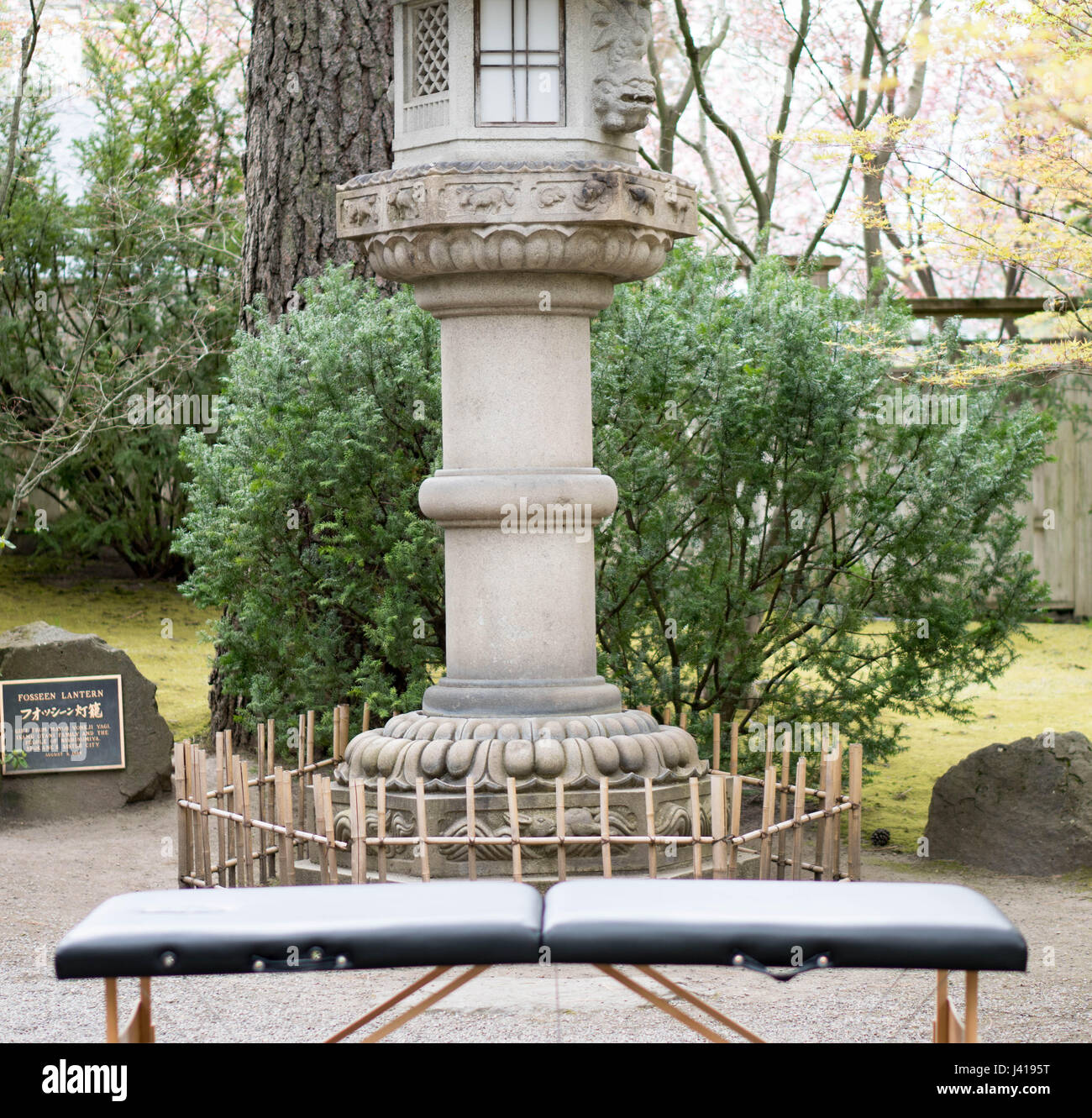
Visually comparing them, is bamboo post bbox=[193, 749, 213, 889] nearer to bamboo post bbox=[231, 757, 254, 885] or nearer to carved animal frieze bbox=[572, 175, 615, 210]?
bamboo post bbox=[231, 757, 254, 885]

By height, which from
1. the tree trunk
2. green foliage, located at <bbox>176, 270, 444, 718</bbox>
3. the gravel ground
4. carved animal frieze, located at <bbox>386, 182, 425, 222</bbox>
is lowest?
the gravel ground

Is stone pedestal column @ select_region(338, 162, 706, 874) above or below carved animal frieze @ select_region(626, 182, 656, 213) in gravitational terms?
below

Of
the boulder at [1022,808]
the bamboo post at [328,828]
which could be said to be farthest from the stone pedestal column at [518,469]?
the boulder at [1022,808]

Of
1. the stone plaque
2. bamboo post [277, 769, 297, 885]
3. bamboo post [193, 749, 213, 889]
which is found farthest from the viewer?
the stone plaque

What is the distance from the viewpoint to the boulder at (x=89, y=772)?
325 inches

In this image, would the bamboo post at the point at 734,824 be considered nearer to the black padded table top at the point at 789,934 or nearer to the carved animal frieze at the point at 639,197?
the black padded table top at the point at 789,934

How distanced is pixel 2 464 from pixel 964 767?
921cm

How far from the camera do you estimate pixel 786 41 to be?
49.2 ft

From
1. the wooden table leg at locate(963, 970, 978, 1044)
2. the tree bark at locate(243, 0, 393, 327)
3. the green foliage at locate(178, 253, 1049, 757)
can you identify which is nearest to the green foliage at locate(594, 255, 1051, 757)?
the green foliage at locate(178, 253, 1049, 757)

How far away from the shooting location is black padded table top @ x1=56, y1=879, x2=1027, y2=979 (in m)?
3.07

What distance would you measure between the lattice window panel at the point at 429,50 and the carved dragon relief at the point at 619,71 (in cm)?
61

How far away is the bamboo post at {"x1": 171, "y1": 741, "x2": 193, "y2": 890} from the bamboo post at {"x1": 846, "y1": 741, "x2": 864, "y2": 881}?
8.90ft

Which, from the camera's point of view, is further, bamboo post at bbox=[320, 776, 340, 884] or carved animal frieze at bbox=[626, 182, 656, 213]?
carved animal frieze at bbox=[626, 182, 656, 213]

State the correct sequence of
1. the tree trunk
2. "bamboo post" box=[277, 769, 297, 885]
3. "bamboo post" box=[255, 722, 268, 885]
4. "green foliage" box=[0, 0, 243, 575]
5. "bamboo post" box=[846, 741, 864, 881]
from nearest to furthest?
"bamboo post" box=[277, 769, 297, 885] < "bamboo post" box=[846, 741, 864, 881] < "bamboo post" box=[255, 722, 268, 885] < the tree trunk < "green foliage" box=[0, 0, 243, 575]
